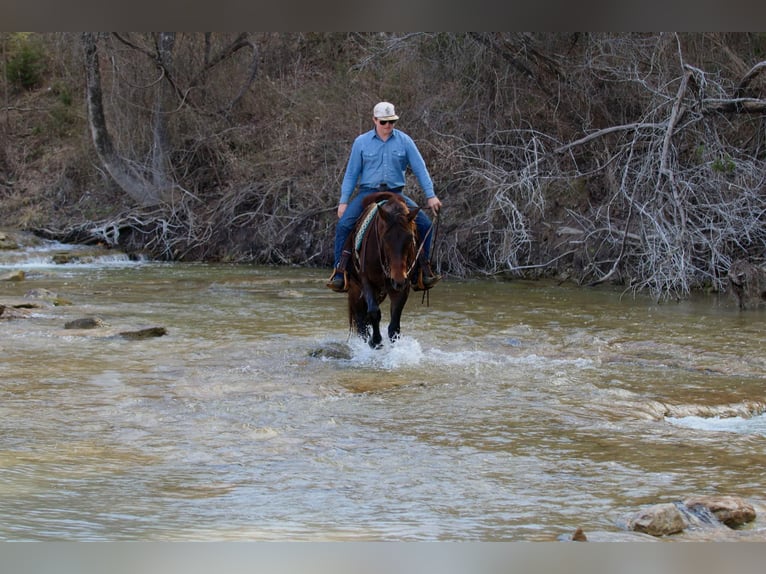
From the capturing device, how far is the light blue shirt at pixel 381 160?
384 inches

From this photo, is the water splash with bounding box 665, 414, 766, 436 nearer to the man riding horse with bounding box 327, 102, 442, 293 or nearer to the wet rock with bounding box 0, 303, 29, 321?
the man riding horse with bounding box 327, 102, 442, 293

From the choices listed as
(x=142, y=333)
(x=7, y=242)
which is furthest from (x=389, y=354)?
(x=7, y=242)

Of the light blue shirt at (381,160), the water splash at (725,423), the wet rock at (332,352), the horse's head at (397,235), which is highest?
the light blue shirt at (381,160)

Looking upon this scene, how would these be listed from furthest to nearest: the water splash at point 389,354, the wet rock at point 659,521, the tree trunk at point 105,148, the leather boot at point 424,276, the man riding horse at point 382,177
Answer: the tree trunk at point 105,148 < the leather boot at point 424,276 < the man riding horse at point 382,177 < the water splash at point 389,354 < the wet rock at point 659,521

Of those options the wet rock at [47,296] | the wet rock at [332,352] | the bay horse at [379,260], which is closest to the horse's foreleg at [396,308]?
the bay horse at [379,260]

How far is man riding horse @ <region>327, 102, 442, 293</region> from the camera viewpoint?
9.74m

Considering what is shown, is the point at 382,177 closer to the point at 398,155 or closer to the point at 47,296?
the point at 398,155

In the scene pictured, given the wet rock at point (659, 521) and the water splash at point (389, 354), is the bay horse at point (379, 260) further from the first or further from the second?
the wet rock at point (659, 521)

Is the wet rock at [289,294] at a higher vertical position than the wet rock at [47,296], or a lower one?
lower

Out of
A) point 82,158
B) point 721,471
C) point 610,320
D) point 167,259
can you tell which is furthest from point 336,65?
point 721,471

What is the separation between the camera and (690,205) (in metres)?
14.7

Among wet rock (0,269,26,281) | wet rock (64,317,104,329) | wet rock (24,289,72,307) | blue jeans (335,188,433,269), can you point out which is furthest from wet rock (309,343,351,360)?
wet rock (0,269,26,281)

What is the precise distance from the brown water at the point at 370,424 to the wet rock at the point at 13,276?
449 centimetres

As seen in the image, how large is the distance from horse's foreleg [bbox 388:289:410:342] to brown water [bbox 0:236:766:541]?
0.47 ft
